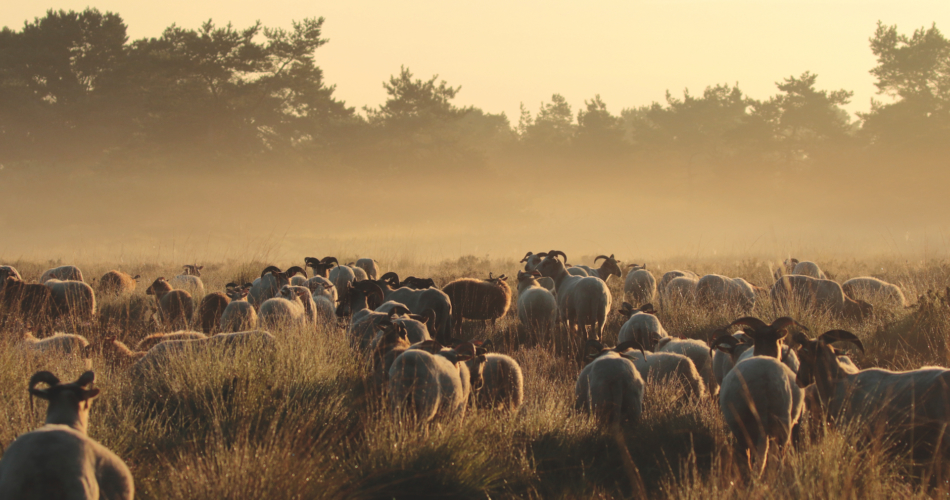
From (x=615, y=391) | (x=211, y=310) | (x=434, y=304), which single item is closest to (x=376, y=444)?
(x=615, y=391)

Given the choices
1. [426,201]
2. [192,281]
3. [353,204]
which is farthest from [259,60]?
[192,281]

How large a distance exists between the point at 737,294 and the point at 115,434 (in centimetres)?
1093

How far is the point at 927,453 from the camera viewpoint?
503 cm

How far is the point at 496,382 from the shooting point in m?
6.74

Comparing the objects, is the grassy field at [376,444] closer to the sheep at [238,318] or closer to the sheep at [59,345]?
the sheep at [59,345]

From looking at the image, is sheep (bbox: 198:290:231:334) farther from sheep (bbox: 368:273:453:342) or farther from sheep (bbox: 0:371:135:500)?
sheep (bbox: 0:371:135:500)

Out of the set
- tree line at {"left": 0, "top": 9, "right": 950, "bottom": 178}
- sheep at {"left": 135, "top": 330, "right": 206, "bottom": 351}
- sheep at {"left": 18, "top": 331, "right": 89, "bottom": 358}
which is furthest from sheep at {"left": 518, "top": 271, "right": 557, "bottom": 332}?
tree line at {"left": 0, "top": 9, "right": 950, "bottom": 178}

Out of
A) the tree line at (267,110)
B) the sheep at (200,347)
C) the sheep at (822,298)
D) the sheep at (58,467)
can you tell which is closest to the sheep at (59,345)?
the sheep at (200,347)

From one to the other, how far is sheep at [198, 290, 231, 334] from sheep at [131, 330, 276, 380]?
3613 millimetres

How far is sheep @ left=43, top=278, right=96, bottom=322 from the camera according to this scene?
451 inches

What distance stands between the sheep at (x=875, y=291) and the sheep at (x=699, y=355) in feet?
20.1

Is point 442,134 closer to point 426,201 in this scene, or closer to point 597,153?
point 426,201

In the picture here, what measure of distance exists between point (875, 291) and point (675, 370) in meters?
8.22

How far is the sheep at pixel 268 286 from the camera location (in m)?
12.4
